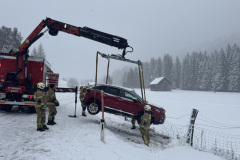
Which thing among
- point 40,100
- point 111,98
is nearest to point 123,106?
point 111,98

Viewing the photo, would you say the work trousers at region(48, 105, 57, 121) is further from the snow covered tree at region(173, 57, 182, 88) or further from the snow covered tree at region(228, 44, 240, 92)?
the snow covered tree at region(173, 57, 182, 88)

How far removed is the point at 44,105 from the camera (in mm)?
6762

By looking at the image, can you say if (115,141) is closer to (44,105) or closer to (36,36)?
(44,105)

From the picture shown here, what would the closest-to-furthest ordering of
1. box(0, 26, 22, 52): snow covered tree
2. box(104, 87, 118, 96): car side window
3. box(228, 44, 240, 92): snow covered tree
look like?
box(104, 87, 118, 96): car side window, box(0, 26, 22, 52): snow covered tree, box(228, 44, 240, 92): snow covered tree

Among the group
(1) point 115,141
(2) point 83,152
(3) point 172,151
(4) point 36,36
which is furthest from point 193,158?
(4) point 36,36

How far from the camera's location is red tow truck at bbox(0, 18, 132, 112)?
9047 millimetres

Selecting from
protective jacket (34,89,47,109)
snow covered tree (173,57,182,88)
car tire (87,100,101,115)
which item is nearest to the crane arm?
car tire (87,100,101,115)

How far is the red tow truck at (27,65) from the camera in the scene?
9.05 m

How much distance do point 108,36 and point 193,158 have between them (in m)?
6.23

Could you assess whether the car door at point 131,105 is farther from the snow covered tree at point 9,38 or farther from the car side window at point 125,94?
the snow covered tree at point 9,38

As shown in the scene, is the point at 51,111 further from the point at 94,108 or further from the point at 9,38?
the point at 9,38

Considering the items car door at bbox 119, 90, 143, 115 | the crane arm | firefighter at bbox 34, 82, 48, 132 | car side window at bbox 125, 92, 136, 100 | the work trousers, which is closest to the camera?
firefighter at bbox 34, 82, 48, 132

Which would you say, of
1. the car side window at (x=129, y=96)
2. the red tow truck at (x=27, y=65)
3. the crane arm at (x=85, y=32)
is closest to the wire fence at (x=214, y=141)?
the car side window at (x=129, y=96)

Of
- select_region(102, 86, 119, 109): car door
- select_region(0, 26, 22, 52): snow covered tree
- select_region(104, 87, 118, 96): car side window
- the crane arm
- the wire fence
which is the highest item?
select_region(0, 26, 22, 52): snow covered tree
